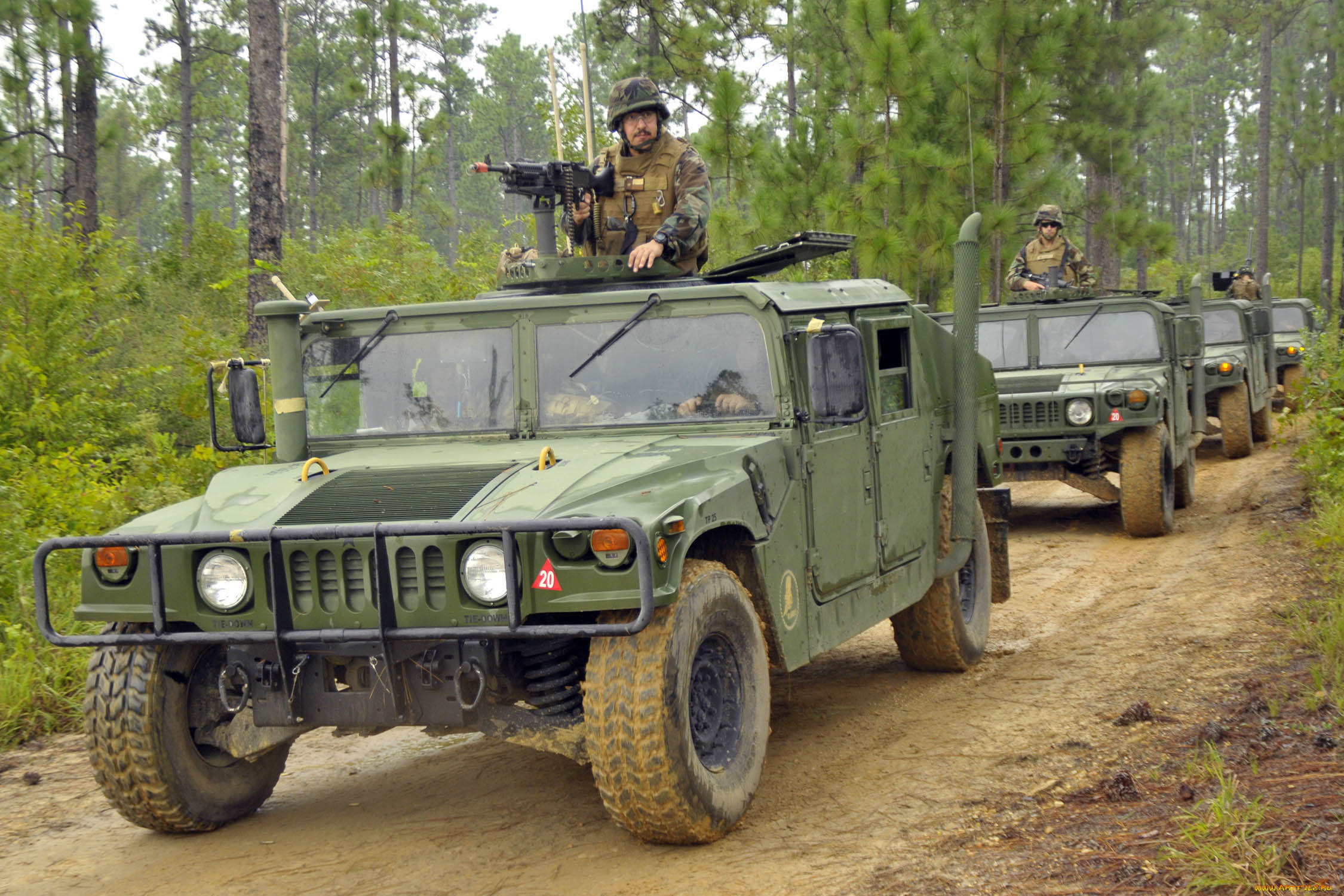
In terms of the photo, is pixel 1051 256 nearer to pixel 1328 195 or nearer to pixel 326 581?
pixel 326 581

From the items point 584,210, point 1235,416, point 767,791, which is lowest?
point 767,791

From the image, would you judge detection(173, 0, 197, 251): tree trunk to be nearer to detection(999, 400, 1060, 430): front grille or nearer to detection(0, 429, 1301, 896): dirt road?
detection(999, 400, 1060, 430): front grille

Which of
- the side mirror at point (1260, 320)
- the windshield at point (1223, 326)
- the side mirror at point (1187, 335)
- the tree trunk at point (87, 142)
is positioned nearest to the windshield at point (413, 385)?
the side mirror at point (1187, 335)

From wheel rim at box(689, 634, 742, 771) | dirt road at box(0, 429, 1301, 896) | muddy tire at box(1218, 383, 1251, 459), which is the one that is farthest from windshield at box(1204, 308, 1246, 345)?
wheel rim at box(689, 634, 742, 771)

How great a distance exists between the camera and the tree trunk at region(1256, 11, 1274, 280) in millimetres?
30719

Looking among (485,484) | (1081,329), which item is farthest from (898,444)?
(1081,329)

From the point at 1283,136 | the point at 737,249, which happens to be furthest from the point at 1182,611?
the point at 1283,136

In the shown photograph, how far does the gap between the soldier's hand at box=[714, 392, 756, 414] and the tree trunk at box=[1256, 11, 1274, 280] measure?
27446 mm

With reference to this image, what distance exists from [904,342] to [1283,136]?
1286 inches

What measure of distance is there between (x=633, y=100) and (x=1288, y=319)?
594 inches

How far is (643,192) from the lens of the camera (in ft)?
21.6

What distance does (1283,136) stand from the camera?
3438cm

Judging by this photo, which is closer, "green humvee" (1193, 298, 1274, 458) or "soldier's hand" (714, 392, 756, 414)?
"soldier's hand" (714, 392, 756, 414)

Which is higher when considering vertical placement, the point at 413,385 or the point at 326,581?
the point at 413,385
